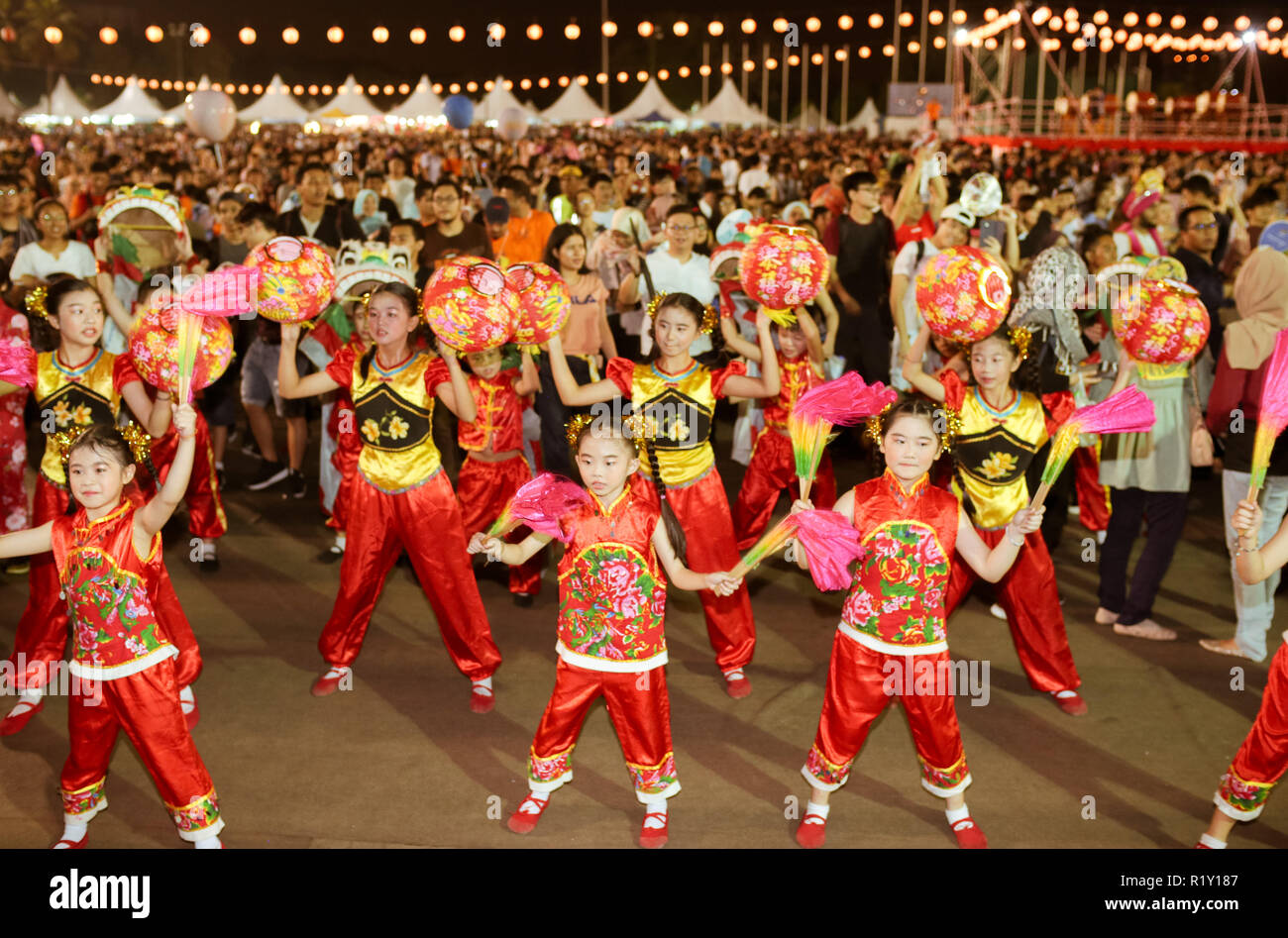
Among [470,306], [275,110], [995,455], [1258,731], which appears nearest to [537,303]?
[470,306]

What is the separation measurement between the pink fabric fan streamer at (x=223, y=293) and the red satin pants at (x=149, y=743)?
1182 mm

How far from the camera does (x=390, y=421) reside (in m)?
4.45

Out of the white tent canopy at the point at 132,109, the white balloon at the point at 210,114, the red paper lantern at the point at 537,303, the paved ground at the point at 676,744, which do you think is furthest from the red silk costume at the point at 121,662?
the white tent canopy at the point at 132,109

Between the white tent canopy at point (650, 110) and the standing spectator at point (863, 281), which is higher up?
the white tent canopy at point (650, 110)

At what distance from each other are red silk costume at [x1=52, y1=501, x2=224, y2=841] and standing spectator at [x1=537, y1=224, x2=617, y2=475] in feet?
9.25

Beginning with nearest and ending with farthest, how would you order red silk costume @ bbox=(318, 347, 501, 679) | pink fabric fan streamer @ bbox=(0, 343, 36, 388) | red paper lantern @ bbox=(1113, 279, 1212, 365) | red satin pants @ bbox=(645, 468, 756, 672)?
pink fabric fan streamer @ bbox=(0, 343, 36, 388) < red silk costume @ bbox=(318, 347, 501, 679) < red paper lantern @ bbox=(1113, 279, 1212, 365) < red satin pants @ bbox=(645, 468, 756, 672)

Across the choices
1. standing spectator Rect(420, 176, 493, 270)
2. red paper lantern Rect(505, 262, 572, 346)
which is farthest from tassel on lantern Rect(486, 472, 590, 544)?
standing spectator Rect(420, 176, 493, 270)

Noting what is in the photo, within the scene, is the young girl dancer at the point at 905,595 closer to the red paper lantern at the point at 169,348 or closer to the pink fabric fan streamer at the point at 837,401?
the pink fabric fan streamer at the point at 837,401

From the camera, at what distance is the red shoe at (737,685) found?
15.8 feet

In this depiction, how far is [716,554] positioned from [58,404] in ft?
8.47

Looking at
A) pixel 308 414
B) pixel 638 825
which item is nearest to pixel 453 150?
pixel 308 414

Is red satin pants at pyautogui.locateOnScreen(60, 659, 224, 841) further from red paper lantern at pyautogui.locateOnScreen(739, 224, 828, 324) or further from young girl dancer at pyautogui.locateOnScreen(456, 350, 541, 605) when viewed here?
red paper lantern at pyautogui.locateOnScreen(739, 224, 828, 324)

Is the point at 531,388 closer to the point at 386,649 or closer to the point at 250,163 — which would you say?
the point at 386,649

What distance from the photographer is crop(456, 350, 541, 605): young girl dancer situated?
5480 mm
